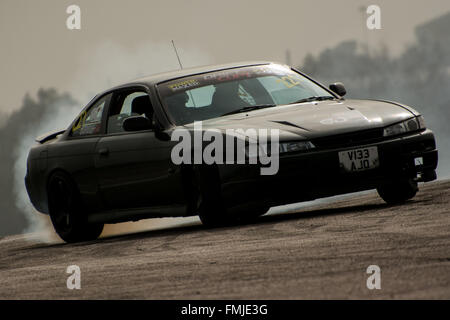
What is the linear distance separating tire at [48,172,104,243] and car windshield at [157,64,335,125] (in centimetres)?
144

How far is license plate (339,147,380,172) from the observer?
8781 mm

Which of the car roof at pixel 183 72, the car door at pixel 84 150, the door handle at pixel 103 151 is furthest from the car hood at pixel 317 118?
the car door at pixel 84 150

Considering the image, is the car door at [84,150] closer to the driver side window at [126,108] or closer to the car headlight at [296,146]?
the driver side window at [126,108]

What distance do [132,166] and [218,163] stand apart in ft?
4.12

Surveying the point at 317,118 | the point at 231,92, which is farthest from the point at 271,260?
the point at 231,92

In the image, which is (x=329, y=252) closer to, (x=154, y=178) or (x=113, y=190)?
(x=154, y=178)

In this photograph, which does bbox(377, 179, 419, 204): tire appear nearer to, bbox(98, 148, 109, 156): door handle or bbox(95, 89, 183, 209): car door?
bbox(95, 89, 183, 209): car door

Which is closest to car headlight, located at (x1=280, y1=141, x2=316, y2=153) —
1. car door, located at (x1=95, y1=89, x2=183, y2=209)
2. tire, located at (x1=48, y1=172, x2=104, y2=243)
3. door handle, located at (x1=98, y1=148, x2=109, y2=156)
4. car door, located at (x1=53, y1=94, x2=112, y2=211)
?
car door, located at (x1=95, y1=89, x2=183, y2=209)

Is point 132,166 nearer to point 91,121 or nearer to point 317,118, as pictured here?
point 91,121

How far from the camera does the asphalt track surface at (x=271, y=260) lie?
217 inches

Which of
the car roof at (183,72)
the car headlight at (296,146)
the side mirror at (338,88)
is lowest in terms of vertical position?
the car headlight at (296,146)

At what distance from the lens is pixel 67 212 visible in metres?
10.7

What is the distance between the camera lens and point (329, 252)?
6.75 m
